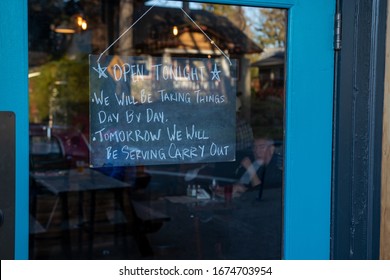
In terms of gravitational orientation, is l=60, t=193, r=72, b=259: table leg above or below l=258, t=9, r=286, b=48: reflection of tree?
below

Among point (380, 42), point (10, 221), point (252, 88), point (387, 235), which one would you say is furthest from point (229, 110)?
point (252, 88)

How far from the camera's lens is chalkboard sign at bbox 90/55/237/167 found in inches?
75.7

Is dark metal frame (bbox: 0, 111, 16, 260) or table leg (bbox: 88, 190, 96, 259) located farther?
table leg (bbox: 88, 190, 96, 259)

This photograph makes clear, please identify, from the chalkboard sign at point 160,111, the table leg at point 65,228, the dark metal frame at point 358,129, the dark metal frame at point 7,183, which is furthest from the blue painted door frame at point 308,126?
the table leg at point 65,228

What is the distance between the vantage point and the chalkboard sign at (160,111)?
1.92 meters

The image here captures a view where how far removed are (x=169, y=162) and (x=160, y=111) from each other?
0.22m

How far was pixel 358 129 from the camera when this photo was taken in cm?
212

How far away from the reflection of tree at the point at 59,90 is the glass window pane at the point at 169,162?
14cm

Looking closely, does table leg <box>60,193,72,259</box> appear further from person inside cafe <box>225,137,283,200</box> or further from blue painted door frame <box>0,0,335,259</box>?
blue painted door frame <box>0,0,335,259</box>

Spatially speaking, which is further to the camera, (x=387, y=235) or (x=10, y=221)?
(x=387, y=235)

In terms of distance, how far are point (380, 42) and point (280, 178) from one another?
0.69m

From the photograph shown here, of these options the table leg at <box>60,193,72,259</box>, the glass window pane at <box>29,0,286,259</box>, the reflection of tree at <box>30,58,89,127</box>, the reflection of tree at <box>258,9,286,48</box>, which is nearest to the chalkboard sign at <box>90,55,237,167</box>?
the glass window pane at <box>29,0,286,259</box>

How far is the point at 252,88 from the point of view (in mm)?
5902
